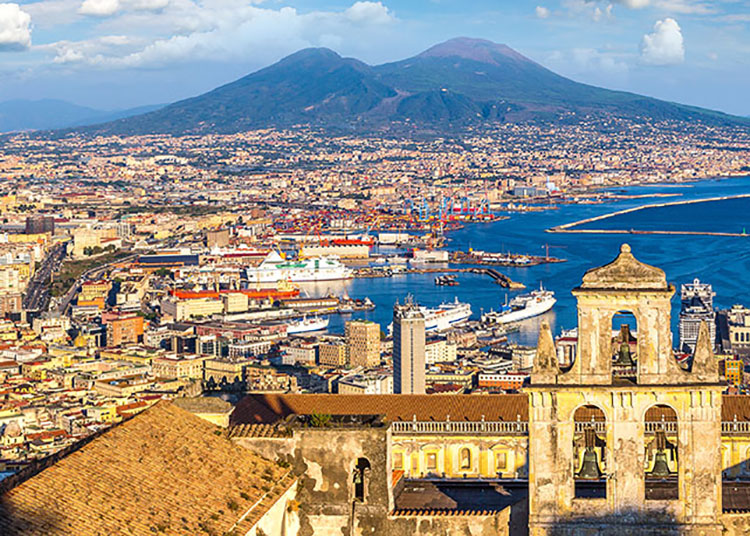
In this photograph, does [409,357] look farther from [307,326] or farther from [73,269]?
[73,269]

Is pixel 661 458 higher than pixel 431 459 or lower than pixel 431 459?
higher

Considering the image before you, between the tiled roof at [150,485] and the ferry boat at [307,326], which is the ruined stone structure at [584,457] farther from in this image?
the ferry boat at [307,326]

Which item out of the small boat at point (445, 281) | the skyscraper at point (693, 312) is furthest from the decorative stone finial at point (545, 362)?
the small boat at point (445, 281)

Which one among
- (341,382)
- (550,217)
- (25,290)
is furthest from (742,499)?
(550,217)

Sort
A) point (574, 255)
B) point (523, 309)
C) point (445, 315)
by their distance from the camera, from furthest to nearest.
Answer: point (574, 255) → point (523, 309) → point (445, 315)

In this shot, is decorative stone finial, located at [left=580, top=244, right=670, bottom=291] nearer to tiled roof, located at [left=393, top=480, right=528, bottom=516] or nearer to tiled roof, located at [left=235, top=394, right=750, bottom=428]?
tiled roof, located at [left=393, top=480, right=528, bottom=516]

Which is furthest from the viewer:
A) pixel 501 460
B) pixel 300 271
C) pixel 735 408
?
pixel 300 271

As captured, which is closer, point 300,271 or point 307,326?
point 307,326

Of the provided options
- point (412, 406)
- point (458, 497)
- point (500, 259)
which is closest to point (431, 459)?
point (412, 406)
